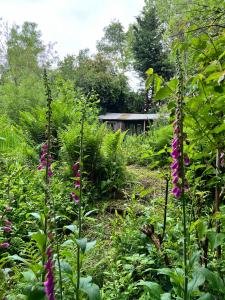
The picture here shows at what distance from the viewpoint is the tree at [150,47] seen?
25.1m

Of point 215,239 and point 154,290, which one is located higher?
point 215,239

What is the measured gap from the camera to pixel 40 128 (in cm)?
614

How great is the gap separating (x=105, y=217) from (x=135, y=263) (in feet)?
5.27

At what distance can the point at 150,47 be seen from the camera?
25.3 m

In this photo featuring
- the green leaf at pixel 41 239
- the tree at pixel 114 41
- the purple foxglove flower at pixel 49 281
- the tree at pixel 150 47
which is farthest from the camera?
the tree at pixel 114 41

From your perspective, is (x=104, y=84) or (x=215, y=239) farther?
(x=104, y=84)

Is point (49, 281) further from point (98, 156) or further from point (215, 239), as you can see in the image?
point (98, 156)

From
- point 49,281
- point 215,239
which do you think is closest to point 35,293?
point 49,281

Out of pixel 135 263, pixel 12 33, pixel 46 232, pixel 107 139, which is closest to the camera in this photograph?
pixel 46 232

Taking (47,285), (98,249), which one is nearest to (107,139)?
(98,249)

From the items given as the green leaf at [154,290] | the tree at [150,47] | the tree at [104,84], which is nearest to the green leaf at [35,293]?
the green leaf at [154,290]

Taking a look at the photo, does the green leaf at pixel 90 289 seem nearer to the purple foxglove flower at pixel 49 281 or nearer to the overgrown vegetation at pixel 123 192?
the overgrown vegetation at pixel 123 192

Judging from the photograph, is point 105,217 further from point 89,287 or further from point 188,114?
point 188,114

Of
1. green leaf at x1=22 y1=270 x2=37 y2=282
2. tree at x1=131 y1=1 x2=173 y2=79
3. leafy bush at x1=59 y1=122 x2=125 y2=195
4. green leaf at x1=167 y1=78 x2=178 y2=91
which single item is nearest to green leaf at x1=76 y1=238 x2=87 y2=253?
green leaf at x1=22 y1=270 x2=37 y2=282
